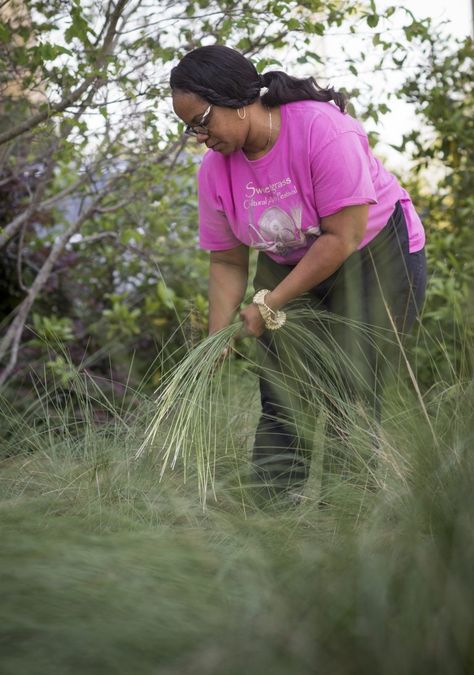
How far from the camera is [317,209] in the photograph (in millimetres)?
2791

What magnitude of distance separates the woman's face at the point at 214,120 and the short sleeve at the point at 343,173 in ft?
0.75

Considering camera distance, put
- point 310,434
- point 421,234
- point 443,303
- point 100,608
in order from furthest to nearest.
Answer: point 443,303 < point 421,234 < point 310,434 < point 100,608

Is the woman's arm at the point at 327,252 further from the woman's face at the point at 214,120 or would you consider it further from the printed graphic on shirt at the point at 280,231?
the woman's face at the point at 214,120

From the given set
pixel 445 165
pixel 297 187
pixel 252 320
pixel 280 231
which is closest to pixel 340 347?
pixel 252 320

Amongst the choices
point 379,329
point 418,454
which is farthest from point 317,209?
point 418,454

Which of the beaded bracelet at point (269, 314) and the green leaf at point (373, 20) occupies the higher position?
the green leaf at point (373, 20)

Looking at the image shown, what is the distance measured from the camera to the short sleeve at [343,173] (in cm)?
266

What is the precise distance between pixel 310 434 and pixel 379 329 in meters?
Answer: 0.40

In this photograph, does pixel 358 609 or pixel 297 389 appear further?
pixel 297 389

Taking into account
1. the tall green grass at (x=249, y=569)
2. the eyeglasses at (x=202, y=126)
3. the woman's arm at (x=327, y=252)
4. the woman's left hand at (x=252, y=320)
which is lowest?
the tall green grass at (x=249, y=569)

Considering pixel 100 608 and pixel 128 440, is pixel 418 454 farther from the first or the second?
pixel 128 440

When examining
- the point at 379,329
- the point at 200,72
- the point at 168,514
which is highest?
the point at 200,72

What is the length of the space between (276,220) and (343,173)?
0.94 feet

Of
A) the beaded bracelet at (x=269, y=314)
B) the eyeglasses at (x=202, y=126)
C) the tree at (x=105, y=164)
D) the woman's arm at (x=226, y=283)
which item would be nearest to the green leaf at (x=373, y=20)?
the tree at (x=105, y=164)
